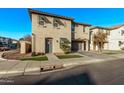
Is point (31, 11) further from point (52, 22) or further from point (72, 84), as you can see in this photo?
point (72, 84)

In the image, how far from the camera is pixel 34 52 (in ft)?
54.0

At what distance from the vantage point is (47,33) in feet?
58.1

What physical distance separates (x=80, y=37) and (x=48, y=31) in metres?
8.33

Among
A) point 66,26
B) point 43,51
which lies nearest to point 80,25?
point 66,26

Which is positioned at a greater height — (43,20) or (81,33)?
(43,20)

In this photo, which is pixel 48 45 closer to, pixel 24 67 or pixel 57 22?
pixel 57 22

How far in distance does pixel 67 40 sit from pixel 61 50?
205 cm

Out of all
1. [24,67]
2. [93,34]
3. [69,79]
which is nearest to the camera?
[69,79]

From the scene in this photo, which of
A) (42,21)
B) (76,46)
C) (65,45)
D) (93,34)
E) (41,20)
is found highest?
(41,20)

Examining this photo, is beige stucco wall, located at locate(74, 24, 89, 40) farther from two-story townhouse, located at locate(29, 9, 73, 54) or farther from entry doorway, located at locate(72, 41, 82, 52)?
two-story townhouse, located at locate(29, 9, 73, 54)

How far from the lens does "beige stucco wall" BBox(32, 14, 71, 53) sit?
1666 cm

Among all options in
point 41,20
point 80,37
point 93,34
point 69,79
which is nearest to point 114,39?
point 93,34

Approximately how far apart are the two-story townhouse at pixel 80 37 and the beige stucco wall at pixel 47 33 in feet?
11.5

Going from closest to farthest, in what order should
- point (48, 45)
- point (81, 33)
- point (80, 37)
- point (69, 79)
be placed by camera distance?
point (69, 79), point (48, 45), point (80, 37), point (81, 33)
